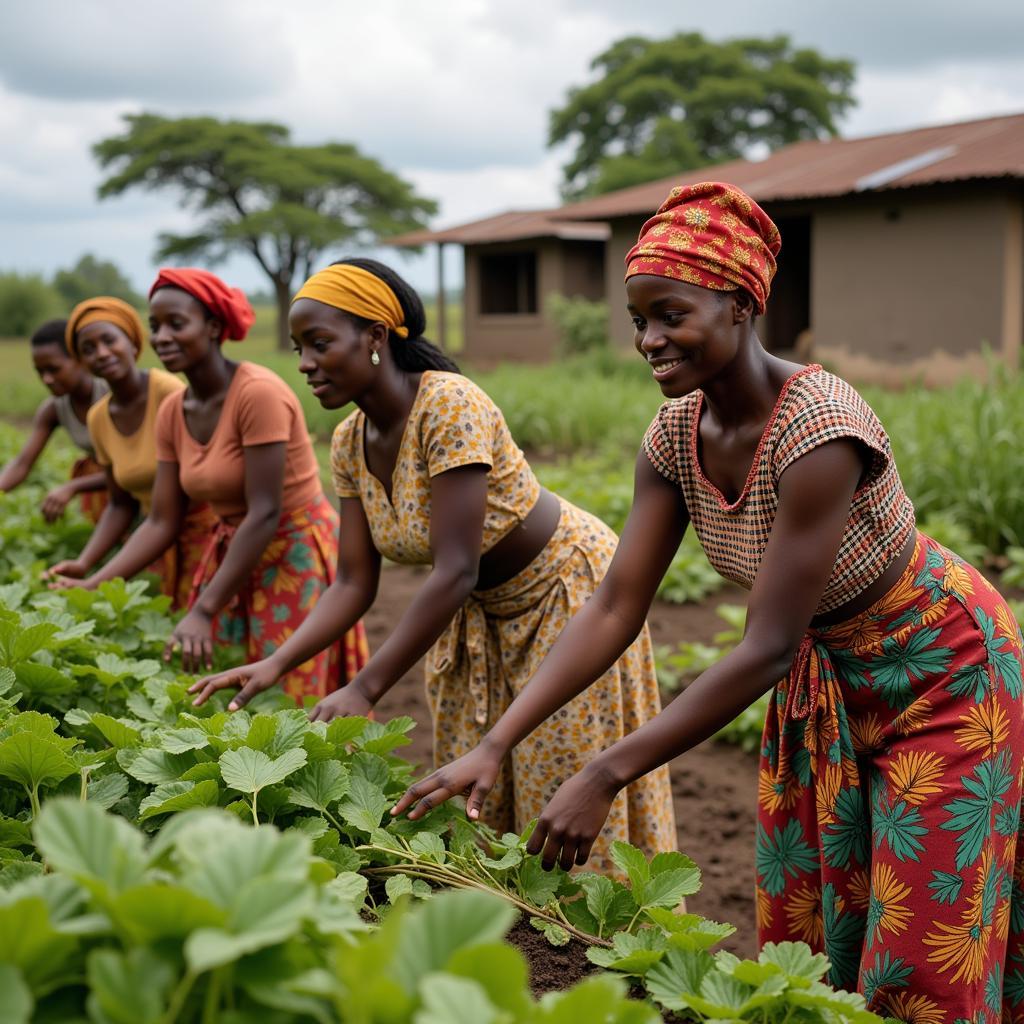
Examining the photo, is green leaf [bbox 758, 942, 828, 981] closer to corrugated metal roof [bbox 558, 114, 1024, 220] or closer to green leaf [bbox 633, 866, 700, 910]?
green leaf [bbox 633, 866, 700, 910]

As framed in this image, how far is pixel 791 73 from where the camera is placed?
3634cm

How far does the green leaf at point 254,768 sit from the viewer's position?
1.57m

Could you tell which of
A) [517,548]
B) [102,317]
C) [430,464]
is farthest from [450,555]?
[102,317]

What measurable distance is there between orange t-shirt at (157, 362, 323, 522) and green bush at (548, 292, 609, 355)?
51.1 ft

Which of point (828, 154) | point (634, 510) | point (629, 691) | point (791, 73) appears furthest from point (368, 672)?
point (791, 73)

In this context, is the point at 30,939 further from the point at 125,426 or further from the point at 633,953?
the point at 125,426

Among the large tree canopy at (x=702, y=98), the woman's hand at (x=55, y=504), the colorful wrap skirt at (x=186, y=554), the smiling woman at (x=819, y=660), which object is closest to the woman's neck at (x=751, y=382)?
the smiling woman at (x=819, y=660)

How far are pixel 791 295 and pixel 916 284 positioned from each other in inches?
230

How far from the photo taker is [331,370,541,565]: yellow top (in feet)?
8.64

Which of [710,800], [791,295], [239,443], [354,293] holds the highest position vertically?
[791,295]

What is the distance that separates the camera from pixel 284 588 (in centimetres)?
372

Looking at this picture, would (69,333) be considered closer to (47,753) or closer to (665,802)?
(665,802)

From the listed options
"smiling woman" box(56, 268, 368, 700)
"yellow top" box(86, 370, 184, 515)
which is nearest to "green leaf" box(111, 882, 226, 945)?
"smiling woman" box(56, 268, 368, 700)

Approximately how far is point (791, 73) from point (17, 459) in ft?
115
